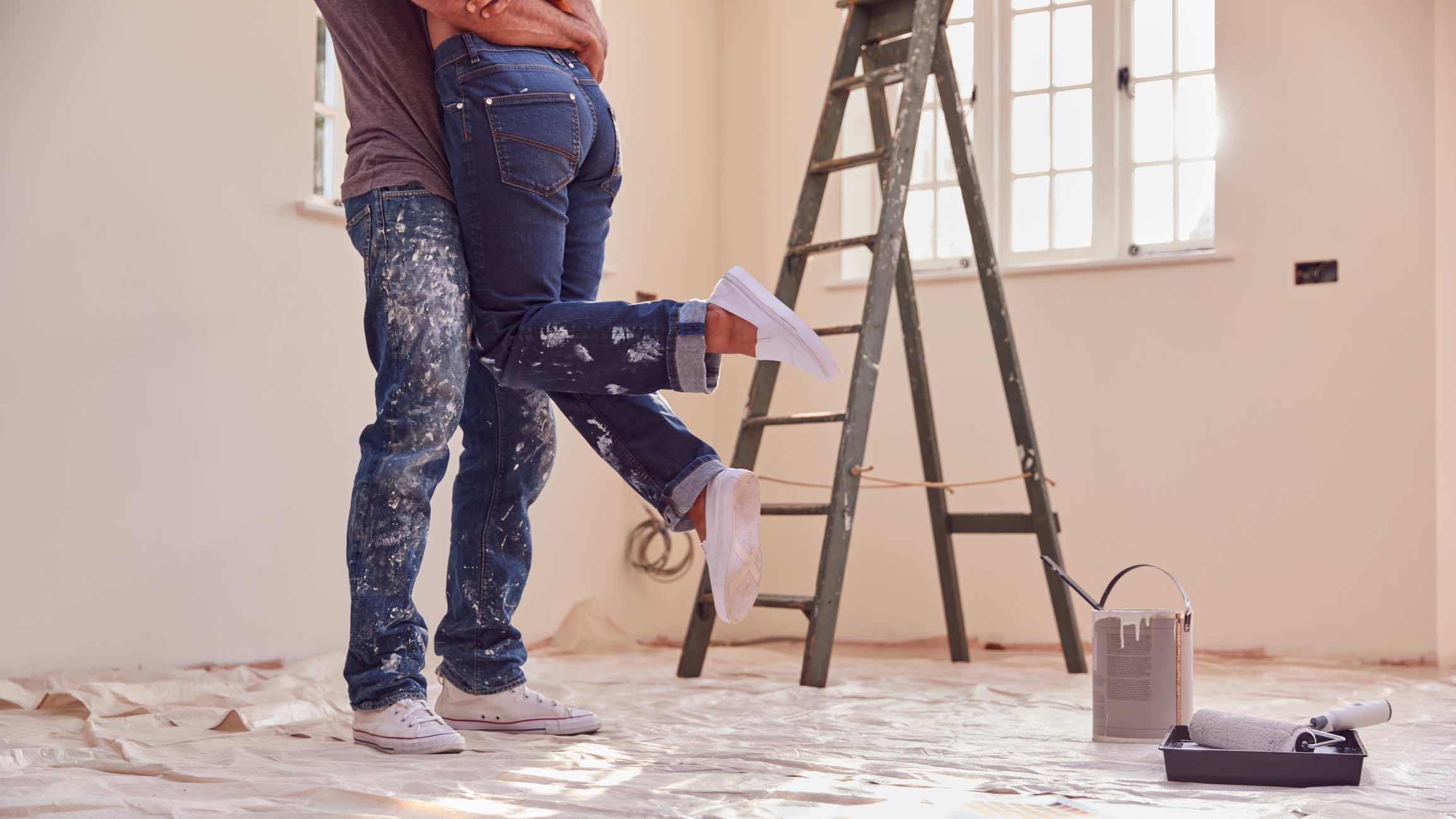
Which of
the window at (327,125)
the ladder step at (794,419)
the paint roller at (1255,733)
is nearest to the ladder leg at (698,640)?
the ladder step at (794,419)

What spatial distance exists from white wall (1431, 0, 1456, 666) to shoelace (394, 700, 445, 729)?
3.14m

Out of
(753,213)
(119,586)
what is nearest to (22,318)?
(119,586)

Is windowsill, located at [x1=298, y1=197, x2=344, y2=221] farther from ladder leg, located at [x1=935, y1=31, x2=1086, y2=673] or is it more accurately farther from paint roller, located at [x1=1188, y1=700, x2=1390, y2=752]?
paint roller, located at [x1=1188, y1=700, x2=1390, y2=752]

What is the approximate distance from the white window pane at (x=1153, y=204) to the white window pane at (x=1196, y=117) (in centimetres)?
9

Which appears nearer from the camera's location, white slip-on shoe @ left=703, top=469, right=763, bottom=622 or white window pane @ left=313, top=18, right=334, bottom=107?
white slip-on shoe @ left=703, top=469, right=763, bottom=622

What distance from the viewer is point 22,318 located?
2383 mm

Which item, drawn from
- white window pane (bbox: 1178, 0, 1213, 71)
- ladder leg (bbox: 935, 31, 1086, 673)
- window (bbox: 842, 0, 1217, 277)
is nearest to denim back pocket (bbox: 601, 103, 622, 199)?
ladder leg (bbox: 935, 31, 1086, 673)

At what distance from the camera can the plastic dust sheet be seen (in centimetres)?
137

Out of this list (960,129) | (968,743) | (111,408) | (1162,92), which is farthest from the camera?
(1162,92)

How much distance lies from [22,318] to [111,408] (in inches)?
9.9

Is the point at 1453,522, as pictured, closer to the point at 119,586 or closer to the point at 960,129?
the point at 960,129

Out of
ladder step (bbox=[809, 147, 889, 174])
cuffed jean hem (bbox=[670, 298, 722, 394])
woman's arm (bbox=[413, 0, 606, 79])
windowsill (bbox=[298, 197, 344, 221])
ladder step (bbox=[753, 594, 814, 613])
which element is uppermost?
ladder step (bbox=[809, 147, 889, 174])

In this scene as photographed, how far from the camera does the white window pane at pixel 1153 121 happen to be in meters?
4.16

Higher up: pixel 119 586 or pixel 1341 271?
pixel 1341 271
